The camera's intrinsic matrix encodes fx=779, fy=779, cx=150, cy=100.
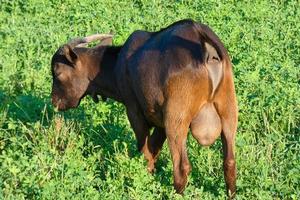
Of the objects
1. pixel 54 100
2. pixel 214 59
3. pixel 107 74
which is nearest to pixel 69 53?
pixel 107 74

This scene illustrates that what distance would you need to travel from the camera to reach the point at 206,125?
677cm

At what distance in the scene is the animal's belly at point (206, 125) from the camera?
6.74 m

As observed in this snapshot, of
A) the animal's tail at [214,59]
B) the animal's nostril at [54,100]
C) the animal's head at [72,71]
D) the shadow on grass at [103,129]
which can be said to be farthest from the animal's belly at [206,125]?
the animal's nostril at [54,100]

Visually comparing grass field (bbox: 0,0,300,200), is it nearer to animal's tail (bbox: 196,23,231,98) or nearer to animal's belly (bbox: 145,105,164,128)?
animal's belly (bbox: 145,105,164,128)

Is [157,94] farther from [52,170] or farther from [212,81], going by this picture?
[52,170]

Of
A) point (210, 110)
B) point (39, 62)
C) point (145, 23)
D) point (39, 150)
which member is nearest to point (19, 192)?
point (39, 150)

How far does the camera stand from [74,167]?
22.6 feet

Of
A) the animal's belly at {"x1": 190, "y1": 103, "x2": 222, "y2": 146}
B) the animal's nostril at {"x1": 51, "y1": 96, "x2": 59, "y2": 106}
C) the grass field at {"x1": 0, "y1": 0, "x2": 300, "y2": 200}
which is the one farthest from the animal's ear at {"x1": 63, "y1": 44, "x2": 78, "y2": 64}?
the animal's belly at {"x1": 190, "y1": 103, "x2": 222, "y2": 146}

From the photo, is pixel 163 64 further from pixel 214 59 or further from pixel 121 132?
pixel 121 132

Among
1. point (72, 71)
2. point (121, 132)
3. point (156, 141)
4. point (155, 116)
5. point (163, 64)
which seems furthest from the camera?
point (121, 132)

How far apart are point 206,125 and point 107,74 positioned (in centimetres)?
157

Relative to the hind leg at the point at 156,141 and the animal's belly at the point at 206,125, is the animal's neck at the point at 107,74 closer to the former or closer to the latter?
the hind leg at the point at 156,141

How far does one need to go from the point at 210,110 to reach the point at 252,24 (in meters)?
6.26

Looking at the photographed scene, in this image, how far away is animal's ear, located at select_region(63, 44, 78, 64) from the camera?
7.97m
